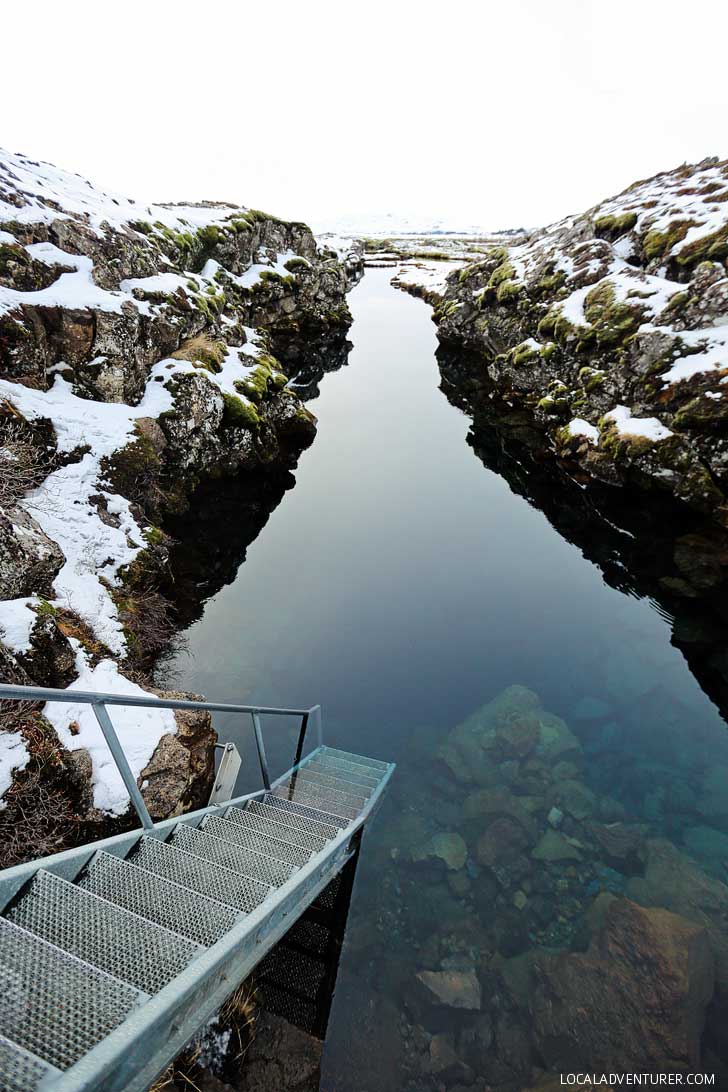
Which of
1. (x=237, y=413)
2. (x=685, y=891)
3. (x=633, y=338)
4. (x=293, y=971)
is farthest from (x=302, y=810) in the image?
(x=633, y=338)

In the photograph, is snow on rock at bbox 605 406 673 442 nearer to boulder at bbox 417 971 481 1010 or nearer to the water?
the water

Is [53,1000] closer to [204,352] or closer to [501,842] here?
[501,842]

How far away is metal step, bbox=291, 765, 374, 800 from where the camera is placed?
9172 mm

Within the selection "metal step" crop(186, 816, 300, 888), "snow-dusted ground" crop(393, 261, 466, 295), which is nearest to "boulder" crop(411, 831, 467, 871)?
"metal step" crop(186, 816, 300, 888)

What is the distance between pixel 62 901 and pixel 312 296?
154 ft

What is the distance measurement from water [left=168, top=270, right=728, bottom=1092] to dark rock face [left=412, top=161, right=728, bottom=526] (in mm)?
5042

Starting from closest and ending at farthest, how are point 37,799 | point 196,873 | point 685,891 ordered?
point 196,873 → point 37,799 → point 685,891

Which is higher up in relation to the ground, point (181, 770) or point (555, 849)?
point (181, 770)

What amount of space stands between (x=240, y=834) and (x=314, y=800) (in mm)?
2942

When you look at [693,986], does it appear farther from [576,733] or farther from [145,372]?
[145,372]

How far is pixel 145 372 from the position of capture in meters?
18.4

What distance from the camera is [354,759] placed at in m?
10.4

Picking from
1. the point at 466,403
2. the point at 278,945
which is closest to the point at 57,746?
the point at 278,945

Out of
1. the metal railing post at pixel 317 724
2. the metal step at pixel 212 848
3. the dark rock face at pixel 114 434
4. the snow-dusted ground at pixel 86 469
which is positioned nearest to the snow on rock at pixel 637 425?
the dark rock face at pixel 114 434
